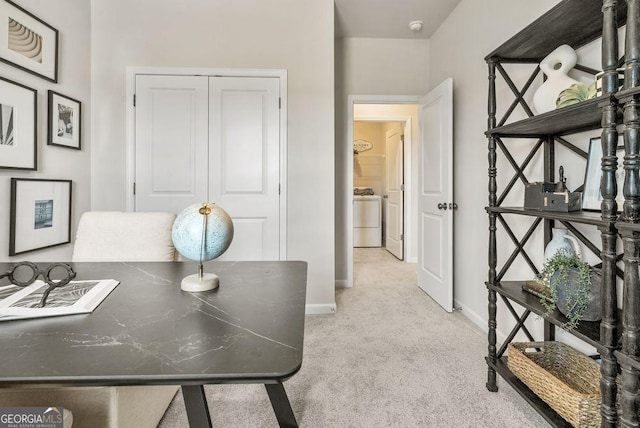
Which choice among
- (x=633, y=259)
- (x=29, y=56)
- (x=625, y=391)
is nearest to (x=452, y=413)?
(x=625, y=391)

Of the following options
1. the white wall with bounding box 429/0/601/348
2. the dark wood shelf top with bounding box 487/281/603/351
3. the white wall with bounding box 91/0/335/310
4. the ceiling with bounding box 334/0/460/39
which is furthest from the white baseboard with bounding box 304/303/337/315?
the ceiling with bounding box 334/0/460/39

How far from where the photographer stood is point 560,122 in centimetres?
149

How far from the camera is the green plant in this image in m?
1.32

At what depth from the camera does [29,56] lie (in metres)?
2.07

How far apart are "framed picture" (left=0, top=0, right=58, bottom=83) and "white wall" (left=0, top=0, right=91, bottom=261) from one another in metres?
0.05

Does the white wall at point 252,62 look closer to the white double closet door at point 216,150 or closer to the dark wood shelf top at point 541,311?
the white double closet door at point 216,150

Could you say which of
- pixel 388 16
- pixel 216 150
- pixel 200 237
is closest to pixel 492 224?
pixel 200 237

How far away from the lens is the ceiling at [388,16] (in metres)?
2.99

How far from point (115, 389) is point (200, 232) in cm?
60

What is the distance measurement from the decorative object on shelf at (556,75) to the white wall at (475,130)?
1.36ft

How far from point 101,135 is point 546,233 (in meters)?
3.26

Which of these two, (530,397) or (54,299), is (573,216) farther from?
(54,299)

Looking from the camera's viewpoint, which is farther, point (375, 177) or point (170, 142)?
point (375, 177)

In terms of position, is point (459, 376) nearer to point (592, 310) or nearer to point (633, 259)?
point (592, 310)
